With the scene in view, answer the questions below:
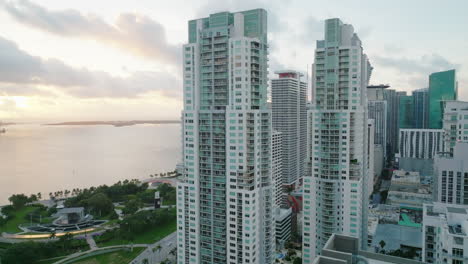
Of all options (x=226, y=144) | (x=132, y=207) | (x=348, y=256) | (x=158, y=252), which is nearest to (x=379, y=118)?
(x=132, y=207)

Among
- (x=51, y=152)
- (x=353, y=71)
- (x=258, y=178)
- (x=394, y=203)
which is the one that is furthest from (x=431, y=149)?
(x=51, y=152)

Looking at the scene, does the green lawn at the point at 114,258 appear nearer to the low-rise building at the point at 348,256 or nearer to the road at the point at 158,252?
the road at the point at 158,252

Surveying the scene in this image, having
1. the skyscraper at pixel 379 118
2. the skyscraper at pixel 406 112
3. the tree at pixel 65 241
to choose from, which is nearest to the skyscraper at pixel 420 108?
the skyscraper at pixel 406 112

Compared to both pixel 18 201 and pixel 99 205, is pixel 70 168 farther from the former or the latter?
pixel 99 205

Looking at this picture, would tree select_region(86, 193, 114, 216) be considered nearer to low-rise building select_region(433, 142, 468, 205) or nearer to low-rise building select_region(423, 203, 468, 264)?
low-rise building select_region(423, 203, 468, 264)

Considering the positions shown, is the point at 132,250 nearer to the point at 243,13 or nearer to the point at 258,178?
the point at 258,178
